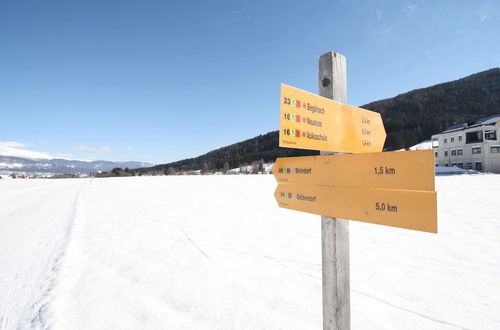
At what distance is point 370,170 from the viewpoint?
164 centimetres

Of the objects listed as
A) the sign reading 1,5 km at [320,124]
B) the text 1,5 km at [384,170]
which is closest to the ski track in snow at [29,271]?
the sign reading 1,5 km at [320,124]

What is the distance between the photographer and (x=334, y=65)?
1975mm

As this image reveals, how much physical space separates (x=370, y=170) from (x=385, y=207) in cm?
27

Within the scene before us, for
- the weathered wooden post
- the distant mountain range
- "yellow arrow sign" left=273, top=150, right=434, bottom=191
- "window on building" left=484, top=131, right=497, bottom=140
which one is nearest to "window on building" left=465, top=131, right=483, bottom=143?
"window on building" left=484, top=131, right=497, bottom=140

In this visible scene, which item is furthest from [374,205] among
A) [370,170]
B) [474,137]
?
[474,137]

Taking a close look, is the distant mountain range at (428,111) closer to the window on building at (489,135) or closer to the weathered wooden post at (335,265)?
the window on building at (489,135)

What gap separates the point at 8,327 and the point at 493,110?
5838 inches

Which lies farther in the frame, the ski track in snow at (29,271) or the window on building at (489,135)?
the window on building at (489,135)

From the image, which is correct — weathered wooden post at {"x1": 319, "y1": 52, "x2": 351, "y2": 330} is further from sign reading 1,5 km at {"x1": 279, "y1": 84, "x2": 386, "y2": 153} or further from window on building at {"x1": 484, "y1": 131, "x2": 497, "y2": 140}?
window on building at {"x1": 484, "y1": 131, "x2": 497, "y2": 140}

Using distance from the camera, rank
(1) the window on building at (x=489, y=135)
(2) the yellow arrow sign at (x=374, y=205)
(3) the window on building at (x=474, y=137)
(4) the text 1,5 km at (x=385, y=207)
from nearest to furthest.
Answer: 1. (2) the yellow arrow sign at (x=374, y=205)
2. (4) the text 1,5 km at (x=385, y=207)
3. (1) the window on building at (x=489, y=135)
4. (3) the window on building at (x=474, y=137)

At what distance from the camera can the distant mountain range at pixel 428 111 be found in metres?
90.6

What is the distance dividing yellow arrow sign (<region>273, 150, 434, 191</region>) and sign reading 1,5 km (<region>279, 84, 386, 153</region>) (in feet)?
0.61

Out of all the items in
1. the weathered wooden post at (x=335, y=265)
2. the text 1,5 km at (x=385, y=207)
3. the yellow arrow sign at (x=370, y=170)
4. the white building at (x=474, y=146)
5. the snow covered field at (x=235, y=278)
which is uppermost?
the white building at (x=474, y=146)

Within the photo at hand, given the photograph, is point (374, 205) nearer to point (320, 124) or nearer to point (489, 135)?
point (320, 124)
